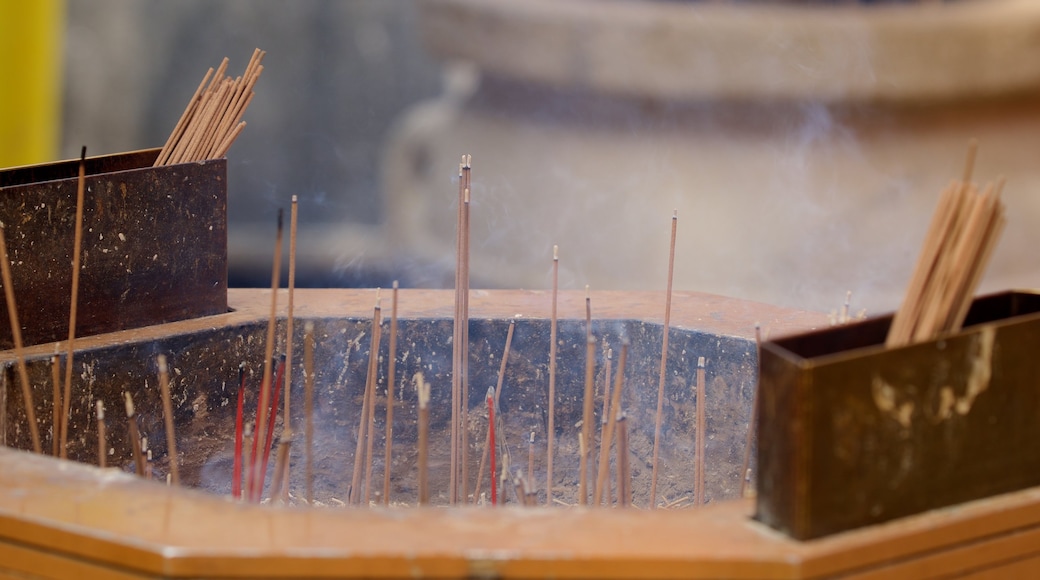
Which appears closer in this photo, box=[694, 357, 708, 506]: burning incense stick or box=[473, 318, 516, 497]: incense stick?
box=[694, 357, 708, 506]: burning incense stick

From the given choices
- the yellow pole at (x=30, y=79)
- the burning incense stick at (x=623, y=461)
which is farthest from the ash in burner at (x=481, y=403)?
the yellow pole at (x=30, y=79)

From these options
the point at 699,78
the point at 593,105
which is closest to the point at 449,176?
the point at 593,105

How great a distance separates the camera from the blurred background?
4.20 metres

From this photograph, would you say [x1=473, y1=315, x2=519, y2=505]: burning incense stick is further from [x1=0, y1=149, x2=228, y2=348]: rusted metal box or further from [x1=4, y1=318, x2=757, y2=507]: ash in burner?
[x1=0, y1=149, x2=228, y2=348]: rusted metal box

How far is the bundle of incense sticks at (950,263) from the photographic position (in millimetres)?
1209

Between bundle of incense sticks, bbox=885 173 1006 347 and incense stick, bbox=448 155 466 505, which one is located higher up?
bundle of incense sticks, bbox=885 173 1006 347

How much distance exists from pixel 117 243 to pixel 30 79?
10.1 feet

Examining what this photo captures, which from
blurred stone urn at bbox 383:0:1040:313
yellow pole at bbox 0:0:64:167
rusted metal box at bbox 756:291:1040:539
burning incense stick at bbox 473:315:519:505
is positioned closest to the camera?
rusted metal box at bbox 756:291:1040:539

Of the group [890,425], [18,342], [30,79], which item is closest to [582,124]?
[30,79]

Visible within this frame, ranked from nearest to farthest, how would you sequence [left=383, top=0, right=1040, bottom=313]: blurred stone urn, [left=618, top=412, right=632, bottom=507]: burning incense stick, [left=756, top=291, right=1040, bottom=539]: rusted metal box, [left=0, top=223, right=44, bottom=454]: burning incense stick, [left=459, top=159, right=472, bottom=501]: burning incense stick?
[left=756, top=291, right=1040, bottom=539]: rusted metal box, [left=618, top=412, right=632, bottom=507]: burning incense stick, [left=0, top=223, right=44, bottom=454]: burning incense stick, [left=459, top=159, right=472, bottom=501]: burning incense stick, [left=383, top=0, right=1040, bottom=313]: blurred stone urn

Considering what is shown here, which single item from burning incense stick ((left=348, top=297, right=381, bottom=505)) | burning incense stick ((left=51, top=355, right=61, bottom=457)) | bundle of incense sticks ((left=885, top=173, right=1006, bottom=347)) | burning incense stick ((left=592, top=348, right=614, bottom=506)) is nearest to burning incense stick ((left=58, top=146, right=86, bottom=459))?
burning incense stick ((left=51, top=355, right=61, bottom=457))

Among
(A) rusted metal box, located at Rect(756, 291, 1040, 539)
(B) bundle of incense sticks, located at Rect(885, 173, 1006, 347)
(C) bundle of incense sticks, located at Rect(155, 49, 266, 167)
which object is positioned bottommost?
(A) rusted metal box, located at Rect(756, 291, 1040, 539)

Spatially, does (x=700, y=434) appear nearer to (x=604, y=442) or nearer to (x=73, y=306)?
(x=604, y=442)

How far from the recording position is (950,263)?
1224 mm
